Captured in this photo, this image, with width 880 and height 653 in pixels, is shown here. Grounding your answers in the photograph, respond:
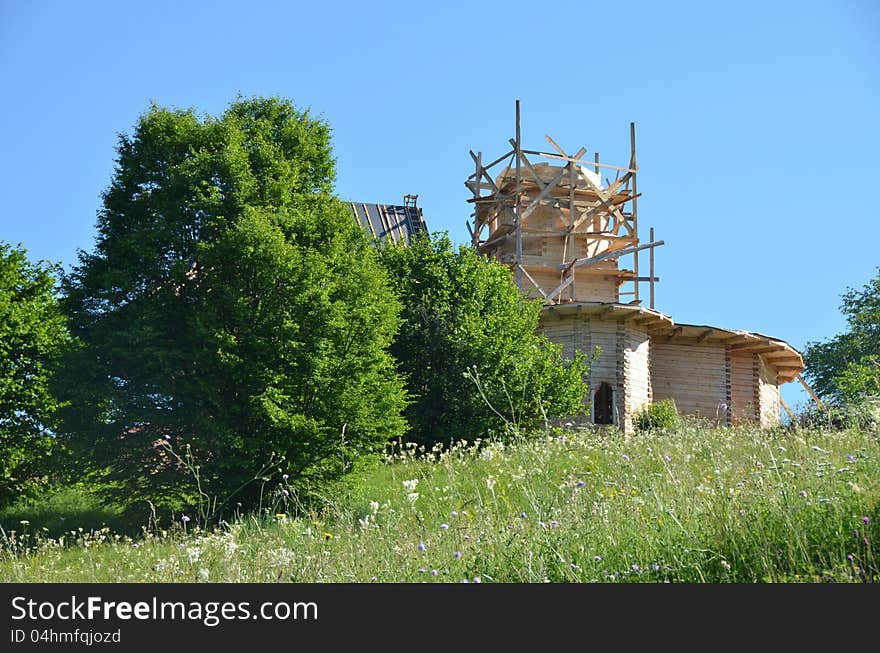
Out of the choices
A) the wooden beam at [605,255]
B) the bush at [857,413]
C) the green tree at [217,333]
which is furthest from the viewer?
the wooden beam at [605,255]

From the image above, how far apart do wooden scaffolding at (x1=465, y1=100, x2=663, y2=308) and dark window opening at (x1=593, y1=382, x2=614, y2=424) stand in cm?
577

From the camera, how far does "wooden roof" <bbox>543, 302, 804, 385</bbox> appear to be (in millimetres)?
30438

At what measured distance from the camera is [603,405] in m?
31.9

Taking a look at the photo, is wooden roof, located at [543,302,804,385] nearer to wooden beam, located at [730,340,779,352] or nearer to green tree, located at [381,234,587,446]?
wooden beam, located at [730,340,779,352]

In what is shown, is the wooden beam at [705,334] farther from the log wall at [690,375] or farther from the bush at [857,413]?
the bush at [857,413]

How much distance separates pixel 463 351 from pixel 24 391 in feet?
42.6

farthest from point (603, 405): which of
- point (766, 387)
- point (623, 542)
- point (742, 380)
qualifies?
point (623, 542)

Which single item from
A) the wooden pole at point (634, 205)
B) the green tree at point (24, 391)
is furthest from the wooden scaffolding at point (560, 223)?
the green tree at point (24, 391)

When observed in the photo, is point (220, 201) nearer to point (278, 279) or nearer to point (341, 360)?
point (278, 279)

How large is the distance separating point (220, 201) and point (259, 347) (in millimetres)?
3601

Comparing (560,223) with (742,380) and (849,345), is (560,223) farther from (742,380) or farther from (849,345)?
(849,345)

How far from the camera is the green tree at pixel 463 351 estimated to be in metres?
24.6

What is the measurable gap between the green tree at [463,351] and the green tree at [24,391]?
10061mm
